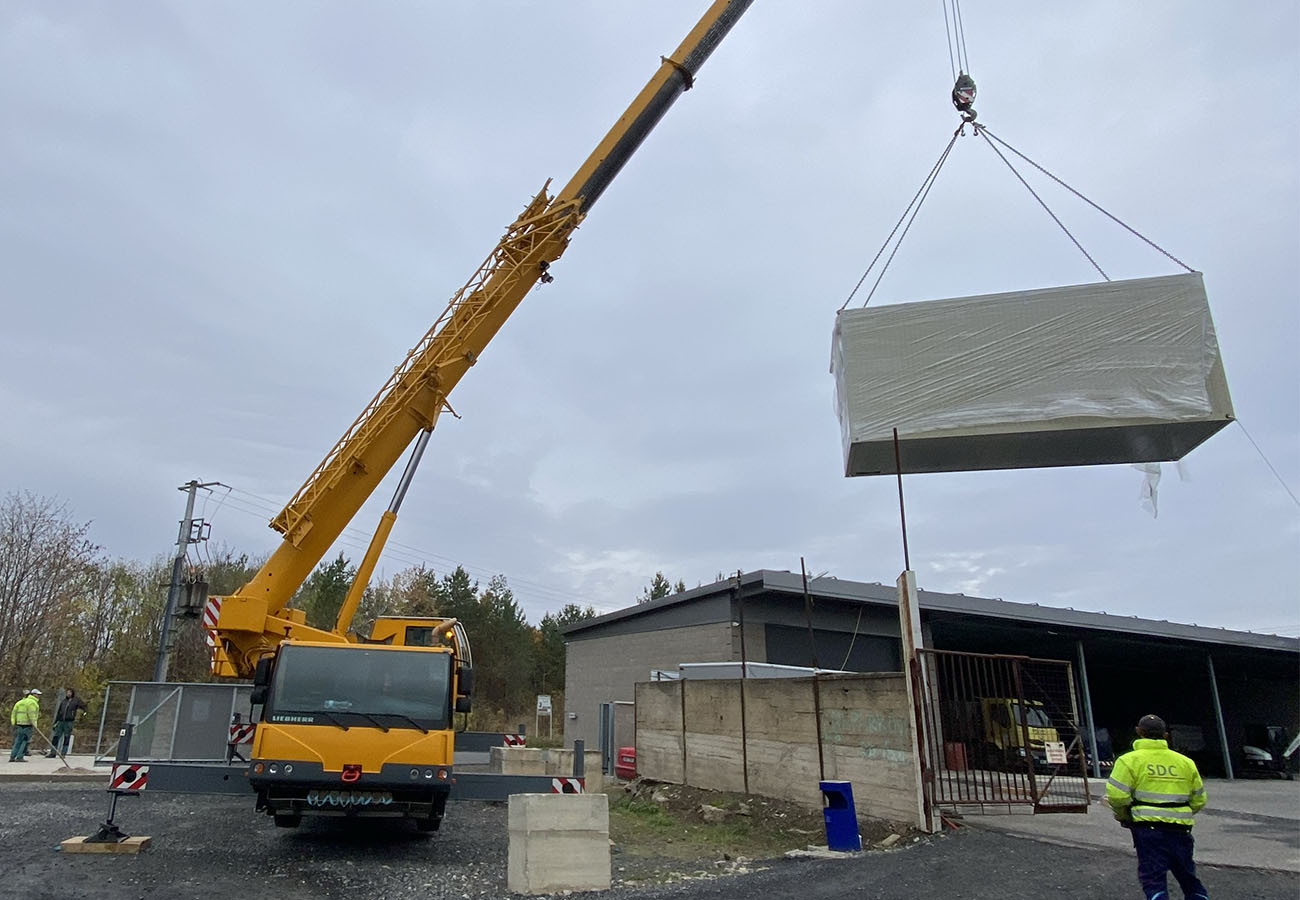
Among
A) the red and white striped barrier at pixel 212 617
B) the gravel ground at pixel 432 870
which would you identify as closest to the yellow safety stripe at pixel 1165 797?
the gravel ground at pixel 432 870

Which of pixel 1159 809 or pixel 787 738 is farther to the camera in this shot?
pixel 787 738

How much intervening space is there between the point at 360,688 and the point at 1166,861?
7.15 meters

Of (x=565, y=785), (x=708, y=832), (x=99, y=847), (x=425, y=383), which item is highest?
(x=425, y=383)

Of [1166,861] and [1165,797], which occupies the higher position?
[1165,797]

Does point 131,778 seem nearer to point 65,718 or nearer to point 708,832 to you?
point 708,832

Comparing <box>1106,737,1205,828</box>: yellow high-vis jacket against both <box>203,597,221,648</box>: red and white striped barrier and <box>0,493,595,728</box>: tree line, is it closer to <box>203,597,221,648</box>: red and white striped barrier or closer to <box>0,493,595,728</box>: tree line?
<box>203,597,221,648</box>: red and white striped barrier

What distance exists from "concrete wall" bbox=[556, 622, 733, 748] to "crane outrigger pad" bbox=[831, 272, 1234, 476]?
12831mm

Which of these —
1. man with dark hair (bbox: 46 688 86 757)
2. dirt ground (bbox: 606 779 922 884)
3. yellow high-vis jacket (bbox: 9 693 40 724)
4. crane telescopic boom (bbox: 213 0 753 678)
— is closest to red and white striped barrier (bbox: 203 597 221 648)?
crane telescopic boom (bbox: 213 0 753 678)

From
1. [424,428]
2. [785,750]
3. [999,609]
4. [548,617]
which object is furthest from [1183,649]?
[548,617]

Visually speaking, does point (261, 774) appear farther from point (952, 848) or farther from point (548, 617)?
point (548, 617)

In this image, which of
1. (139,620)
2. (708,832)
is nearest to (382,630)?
(708,832)

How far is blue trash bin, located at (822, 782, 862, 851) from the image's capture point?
899 centimetres

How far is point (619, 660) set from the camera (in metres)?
24.5

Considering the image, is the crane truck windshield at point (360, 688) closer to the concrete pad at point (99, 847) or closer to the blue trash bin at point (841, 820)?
the concrete pad at point (99, 847)
